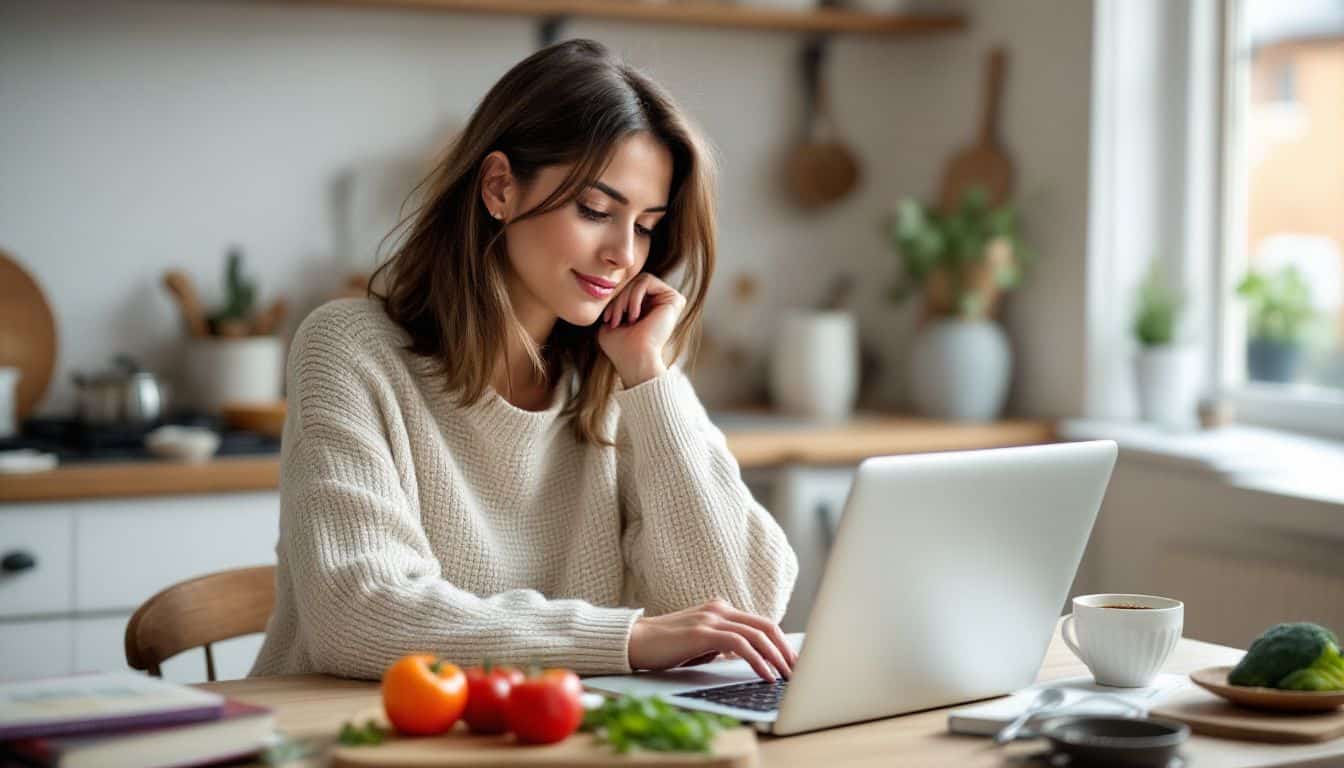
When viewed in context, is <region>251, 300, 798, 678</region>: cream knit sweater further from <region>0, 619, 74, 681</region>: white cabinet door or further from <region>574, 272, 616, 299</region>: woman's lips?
<region>0, 619, 74, 681</region>: white cabinet door

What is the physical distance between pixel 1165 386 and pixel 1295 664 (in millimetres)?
1748

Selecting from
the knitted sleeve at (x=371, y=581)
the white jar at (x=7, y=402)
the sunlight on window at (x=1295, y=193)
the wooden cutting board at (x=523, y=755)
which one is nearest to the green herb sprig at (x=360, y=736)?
the wooden cutting board at (x=523, y=755)

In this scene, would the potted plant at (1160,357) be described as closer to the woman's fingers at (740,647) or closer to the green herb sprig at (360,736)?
the woman's fingers at (740,647)

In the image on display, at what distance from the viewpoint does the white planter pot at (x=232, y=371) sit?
2.97m

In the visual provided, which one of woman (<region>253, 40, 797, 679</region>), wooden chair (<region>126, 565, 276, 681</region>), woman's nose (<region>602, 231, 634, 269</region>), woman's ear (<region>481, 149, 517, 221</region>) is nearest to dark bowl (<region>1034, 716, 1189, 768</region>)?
woman (<region>253, 40, 797, 679</region>)

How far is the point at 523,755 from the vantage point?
1.13m

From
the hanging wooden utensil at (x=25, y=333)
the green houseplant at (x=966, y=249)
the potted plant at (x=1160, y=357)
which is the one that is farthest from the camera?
the green houseplant at (x=966, y=249)

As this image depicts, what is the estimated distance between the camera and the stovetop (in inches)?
102

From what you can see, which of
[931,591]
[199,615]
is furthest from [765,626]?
[199,615]

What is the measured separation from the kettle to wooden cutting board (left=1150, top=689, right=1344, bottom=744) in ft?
6.40

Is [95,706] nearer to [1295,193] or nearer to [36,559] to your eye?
[36,559]

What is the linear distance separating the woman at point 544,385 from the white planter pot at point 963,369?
136 centimetres

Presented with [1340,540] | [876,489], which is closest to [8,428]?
[876,489]

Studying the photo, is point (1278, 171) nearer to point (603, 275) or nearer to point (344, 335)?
point (603, 275)
